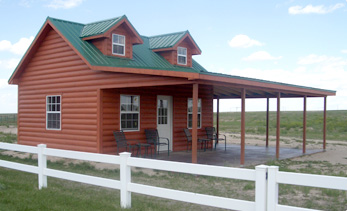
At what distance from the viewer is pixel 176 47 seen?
15.6 meters

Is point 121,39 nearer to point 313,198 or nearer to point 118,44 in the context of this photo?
point 118,44

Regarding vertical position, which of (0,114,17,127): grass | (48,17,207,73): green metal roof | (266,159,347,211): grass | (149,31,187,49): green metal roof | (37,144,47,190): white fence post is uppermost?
(149,31,187,49): green metal roof

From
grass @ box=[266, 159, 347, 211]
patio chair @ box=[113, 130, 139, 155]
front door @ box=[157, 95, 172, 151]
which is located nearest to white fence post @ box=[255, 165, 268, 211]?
grass @ box=[266, 159, 347, 211]

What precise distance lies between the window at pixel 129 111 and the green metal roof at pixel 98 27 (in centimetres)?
259

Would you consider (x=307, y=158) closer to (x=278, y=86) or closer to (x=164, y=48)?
(x=278, y=86)

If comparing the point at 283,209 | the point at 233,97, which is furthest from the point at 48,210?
the point at 233,97

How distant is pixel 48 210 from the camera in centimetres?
575

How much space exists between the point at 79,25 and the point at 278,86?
825 centimetres

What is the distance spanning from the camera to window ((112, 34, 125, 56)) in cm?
1367

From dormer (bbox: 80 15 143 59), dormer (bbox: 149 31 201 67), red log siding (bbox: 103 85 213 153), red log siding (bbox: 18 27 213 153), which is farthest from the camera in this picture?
dormer (bbox: 149 31 201 67)

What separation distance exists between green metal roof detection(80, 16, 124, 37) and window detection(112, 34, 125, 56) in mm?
461

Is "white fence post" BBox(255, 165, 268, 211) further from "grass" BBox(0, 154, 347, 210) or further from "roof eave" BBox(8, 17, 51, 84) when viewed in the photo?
"roof eave" BBox(8, 17, 51, 84)

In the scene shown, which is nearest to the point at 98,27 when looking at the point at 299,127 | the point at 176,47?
the point at 176,47

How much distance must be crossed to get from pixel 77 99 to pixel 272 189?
9770 mm
